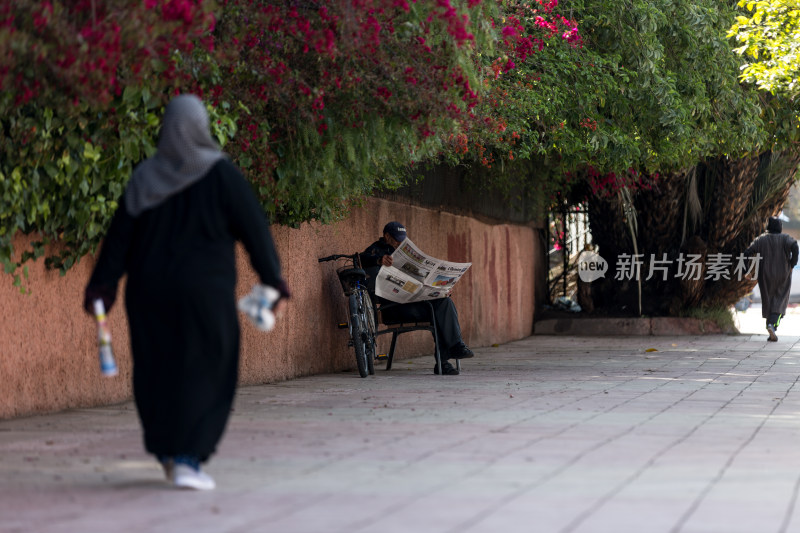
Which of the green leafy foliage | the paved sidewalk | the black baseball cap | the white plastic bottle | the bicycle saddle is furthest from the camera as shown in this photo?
the green leafy foliage

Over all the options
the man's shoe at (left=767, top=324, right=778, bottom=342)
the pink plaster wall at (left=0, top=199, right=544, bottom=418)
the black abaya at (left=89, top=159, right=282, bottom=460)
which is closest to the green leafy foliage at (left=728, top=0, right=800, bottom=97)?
the man's shoe at (left=767, top=324, right=778, bottom=342)

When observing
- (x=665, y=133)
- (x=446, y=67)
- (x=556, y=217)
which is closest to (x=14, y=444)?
(x=446, y=67)

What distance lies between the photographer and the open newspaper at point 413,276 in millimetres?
11414

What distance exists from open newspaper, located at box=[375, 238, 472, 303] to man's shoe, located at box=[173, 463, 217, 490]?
6.38 metres

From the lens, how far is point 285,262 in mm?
11445

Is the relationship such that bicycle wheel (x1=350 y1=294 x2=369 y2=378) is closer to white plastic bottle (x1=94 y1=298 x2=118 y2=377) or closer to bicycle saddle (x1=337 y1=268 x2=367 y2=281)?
bicycle saddle (x1=337 y1=268 x2=367 y2=281)

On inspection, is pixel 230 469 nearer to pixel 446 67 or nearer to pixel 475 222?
pixel 446 67

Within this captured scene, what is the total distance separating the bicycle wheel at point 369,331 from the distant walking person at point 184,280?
6173 mm

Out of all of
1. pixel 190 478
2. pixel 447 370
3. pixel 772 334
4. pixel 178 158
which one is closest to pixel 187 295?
pixel 178 158

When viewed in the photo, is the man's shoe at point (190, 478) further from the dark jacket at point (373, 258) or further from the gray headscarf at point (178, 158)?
the dark jacket at point (373, 258)

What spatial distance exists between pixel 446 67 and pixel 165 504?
4.74m

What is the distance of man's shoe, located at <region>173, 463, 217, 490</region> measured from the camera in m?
5.04

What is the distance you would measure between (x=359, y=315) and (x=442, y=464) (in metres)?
5.53

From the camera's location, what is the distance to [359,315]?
11273 millimetres
